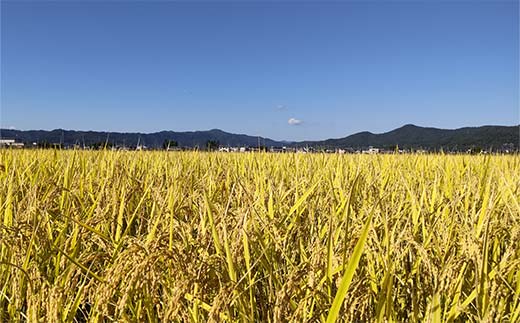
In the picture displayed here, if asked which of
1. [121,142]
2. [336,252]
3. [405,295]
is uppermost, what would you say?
[121,142]

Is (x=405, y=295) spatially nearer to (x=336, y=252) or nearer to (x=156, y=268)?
(x=336, y=252)

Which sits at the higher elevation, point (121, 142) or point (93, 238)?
point (121, 142)

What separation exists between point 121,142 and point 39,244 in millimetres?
3205

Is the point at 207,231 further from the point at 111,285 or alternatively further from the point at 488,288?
the point at 488,288

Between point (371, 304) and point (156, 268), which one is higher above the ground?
point (156, 268)

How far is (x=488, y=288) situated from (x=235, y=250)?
0.64m

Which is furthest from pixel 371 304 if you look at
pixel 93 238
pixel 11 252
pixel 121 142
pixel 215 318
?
pixel 121 142

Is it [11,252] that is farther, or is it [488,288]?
[11,252]

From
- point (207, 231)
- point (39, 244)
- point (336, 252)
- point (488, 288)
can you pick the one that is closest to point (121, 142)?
point (39, 244)

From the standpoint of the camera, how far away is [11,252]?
3.57ft

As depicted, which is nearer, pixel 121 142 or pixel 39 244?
pixel 39 244

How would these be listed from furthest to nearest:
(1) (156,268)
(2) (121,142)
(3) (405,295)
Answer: (2) (121,142) → (3) (405,295) → (1) (156,268)

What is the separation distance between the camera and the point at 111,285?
0.74 m

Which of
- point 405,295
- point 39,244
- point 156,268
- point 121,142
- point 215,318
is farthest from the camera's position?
point 121,142
